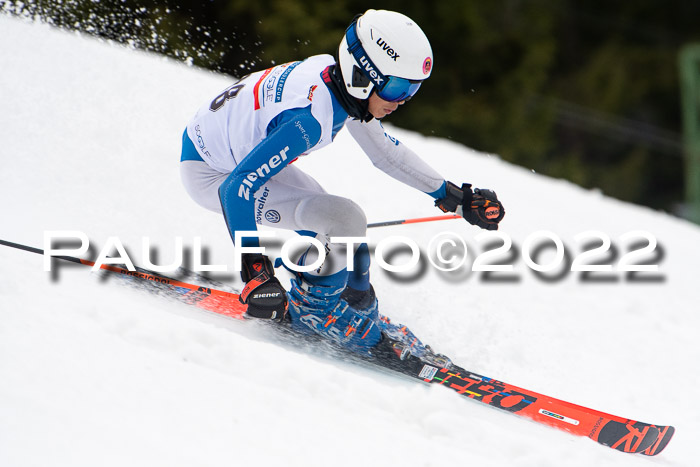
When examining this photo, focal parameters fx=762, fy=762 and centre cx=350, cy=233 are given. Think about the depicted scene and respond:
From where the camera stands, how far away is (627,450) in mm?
3174

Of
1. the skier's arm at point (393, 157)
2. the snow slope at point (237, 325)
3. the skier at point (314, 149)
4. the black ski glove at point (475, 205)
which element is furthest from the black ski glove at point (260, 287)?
the black ski glove at point (475, 205)

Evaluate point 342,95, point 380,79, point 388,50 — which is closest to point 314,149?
point 342,95

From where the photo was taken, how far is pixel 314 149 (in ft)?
10.4

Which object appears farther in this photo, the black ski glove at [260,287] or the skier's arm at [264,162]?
the black ski glove at [260,287]

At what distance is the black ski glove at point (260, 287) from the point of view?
3012 mm

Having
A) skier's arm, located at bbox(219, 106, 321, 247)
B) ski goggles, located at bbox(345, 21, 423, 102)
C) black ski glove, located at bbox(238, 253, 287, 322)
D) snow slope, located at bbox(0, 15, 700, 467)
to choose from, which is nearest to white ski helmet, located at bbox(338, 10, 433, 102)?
ski goggles, located at bbox(345, 21, 423, 102)

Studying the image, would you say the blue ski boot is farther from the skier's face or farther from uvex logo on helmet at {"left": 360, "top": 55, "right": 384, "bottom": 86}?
uvex logo on helmet at {"left": 360, "top": 55, "right": 384, "bottom": 86}

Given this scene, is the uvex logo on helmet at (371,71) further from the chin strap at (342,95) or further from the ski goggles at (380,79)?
the chin strap at (342,95)

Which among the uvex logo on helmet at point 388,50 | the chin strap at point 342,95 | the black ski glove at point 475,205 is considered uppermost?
the uvex logo on helmet at point 388,50

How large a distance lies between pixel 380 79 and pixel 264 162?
58 centimetres

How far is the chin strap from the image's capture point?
307 cm

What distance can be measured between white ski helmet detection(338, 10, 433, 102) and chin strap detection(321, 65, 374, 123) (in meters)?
0.03

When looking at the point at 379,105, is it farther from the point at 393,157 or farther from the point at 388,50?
the point at 393,157

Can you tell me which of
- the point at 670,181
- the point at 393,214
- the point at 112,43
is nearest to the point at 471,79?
the point at 670,181
